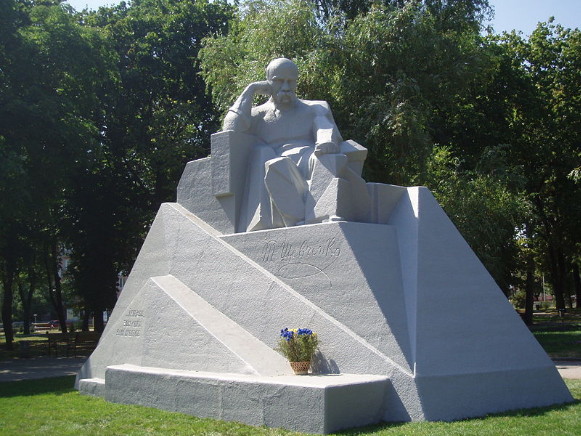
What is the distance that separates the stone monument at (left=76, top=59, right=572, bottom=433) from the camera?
6.93 metres

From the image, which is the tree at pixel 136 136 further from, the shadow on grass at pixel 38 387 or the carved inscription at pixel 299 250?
the carved inscription at pixel 299 250

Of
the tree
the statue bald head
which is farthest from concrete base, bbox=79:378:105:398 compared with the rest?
the tree

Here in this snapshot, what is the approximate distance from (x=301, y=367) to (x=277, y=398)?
834mm

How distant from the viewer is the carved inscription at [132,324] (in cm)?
950

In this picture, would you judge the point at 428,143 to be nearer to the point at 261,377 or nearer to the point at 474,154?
the point at 474,154

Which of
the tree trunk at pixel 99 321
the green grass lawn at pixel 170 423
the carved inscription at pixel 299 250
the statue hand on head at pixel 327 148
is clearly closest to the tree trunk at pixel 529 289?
the tree trunk at pixel 99 321

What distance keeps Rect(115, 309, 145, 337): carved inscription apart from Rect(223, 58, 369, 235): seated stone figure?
185cm

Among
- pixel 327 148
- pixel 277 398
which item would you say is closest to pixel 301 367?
pixel 277 398

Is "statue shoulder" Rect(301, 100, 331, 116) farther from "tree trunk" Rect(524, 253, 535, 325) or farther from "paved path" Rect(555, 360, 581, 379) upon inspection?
"tree trunk" Rect(524, 253, 535, 325)

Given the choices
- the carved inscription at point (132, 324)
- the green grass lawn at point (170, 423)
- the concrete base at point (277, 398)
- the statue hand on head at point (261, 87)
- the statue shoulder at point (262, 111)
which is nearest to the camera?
the green grass lawn at point (170, 423)

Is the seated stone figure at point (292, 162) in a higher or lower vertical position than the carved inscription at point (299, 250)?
higher

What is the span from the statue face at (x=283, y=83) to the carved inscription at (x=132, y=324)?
11.4 ft

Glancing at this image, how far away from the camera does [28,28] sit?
17531mm

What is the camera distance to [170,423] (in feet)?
23.4
